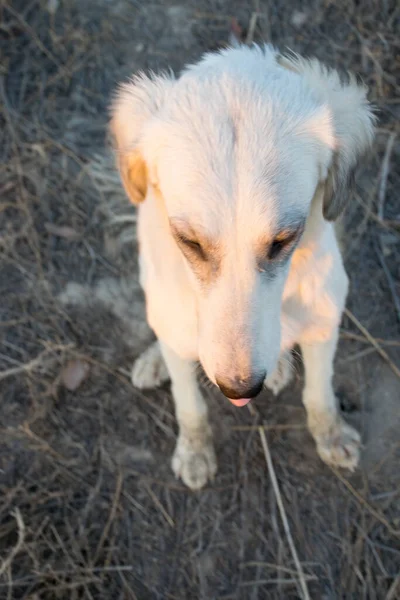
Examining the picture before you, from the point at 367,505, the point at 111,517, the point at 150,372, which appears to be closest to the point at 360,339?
the point at 367,505

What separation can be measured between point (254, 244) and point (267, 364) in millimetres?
359

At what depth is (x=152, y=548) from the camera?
9.25 feet

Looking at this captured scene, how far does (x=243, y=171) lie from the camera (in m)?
1.58

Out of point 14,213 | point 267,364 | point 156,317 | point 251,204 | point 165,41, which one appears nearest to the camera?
point 251,204

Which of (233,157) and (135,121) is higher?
(233,157)

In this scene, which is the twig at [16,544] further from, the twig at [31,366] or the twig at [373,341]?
the twig at [373,341]

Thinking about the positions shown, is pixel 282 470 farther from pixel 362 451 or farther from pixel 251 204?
pixel 251 204

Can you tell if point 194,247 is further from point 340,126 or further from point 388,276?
point 388,276

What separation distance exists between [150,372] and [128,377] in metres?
0.14

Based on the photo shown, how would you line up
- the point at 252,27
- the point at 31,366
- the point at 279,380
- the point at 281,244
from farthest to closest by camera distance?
the point at 252,27 < the point at 31,366 < the point at 279,380 < the point at 281,244

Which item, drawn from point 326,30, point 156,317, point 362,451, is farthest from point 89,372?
point 326,30

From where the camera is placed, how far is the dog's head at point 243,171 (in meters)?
1.61

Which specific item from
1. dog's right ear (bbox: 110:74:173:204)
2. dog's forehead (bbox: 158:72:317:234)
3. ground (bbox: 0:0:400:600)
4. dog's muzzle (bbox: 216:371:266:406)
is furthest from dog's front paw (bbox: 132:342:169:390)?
dog's forehead (bbox: 158:72:317:234)

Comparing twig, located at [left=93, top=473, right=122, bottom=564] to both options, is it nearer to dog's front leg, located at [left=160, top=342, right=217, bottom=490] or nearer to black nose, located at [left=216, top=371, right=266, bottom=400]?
dog's front leg, located at [left=160, top=342, right=217, bottom=490]
